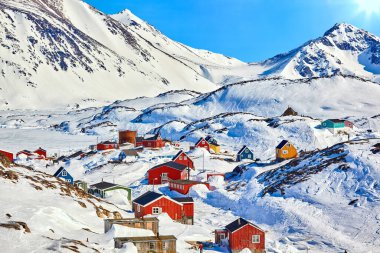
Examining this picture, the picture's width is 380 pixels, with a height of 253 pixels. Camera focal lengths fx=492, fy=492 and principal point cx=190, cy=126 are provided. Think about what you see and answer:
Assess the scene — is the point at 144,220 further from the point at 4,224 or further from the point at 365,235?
the point at 365,235

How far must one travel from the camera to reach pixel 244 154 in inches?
2908

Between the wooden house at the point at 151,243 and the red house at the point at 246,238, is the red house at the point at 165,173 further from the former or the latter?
the wooden house at the point at 151,243

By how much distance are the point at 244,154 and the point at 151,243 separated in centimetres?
5117

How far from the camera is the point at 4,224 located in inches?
831

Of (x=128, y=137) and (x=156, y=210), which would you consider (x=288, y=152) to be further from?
(x=128, y=137)

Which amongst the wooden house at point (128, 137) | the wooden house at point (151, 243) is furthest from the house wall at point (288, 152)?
the wooden house at point (151, 243)

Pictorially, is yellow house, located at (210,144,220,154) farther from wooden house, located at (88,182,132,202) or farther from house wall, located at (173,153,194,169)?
wooden house, located at (88,182,132,202)

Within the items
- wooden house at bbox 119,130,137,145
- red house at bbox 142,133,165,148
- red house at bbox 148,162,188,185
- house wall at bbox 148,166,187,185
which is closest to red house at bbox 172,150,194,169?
red house at bbox 148,162,188,185

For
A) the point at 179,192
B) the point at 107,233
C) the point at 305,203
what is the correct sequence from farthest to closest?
the point at 179,192
the point at 305,203
the point at 107,233

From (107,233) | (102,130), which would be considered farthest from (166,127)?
(107,233)

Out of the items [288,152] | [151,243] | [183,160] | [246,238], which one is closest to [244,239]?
[246,238]

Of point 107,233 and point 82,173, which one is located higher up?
point 82,173

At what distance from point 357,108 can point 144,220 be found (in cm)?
9652

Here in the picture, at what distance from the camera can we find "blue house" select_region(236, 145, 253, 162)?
73562mm
